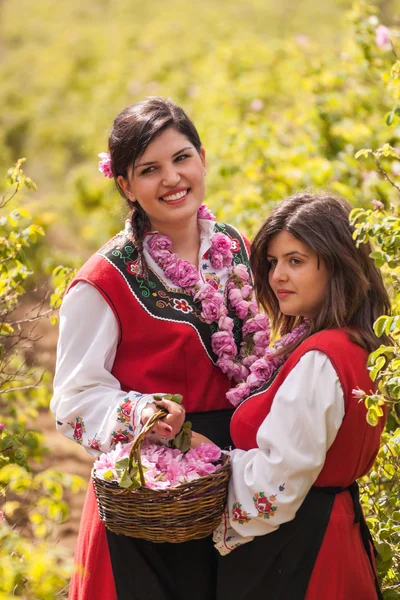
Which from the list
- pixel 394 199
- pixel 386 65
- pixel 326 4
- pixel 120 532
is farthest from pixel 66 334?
pixel 326 4

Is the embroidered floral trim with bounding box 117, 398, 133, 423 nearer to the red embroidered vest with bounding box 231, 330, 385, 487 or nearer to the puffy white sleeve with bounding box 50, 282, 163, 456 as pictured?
the puffy white sleeve with bounding box 50, 282, 163, 456

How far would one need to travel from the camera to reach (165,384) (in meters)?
2.43

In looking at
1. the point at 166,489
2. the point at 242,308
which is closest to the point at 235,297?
the point at 242,308

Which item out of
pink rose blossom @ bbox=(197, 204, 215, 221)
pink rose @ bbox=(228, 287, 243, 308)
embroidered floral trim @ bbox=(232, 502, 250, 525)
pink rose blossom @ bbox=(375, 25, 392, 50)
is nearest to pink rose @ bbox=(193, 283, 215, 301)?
pink rose @ bbox=(228, 287, 243, 308)

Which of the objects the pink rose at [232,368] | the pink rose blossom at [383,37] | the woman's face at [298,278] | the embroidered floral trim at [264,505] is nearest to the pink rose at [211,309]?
the pink rose at [232,368]

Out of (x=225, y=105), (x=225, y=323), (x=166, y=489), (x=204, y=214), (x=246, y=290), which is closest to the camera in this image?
(x=166, y=489)

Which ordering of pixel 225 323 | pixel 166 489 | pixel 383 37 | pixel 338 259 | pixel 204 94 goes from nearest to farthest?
1. pixel 166 489
2. pixel 338 259
3. pixel 225 323
4. pixel 383 37
5. pixel 204 94

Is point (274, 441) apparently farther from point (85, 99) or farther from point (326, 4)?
point (326, 4)

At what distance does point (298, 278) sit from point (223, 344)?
329 mm

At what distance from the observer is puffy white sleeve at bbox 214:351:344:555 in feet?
6.82

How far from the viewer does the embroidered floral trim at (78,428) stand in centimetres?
234

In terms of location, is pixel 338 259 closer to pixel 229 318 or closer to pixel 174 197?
pixel 229 318

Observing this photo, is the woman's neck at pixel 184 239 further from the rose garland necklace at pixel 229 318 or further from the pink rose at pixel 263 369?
the pink rose at pixel 263 369

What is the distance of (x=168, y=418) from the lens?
Result: 86.0 inches
